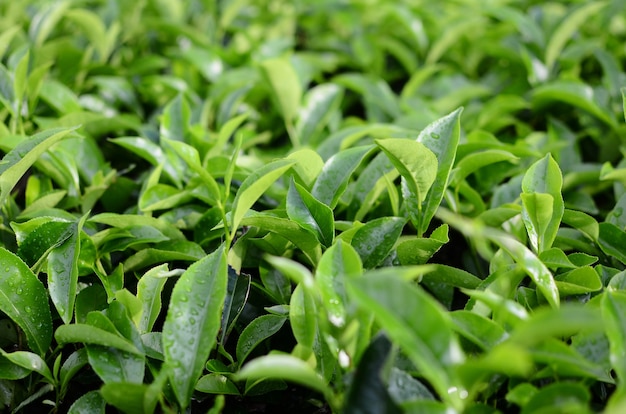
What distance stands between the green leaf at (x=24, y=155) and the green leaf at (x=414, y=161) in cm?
53

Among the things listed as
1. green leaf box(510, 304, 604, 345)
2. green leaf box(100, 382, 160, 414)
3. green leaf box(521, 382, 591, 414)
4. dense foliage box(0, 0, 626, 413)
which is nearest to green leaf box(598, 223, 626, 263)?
dense foliage box(0, 0, 626, 413)

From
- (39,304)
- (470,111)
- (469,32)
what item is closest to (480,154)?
(470,111)

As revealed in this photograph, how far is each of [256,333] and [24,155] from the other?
50 centimetres

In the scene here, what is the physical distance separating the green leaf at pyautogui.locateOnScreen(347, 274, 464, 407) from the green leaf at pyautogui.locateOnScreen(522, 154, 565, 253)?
397 millimetres

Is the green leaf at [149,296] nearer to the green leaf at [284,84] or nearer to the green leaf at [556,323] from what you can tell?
the green leaf at [556,323]

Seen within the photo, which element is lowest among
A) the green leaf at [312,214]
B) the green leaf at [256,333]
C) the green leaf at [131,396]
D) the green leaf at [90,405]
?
the green leaf at [90,405]

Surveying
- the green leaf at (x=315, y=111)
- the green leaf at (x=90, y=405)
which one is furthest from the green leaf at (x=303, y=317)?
the green leaf at (x=315, y=111)

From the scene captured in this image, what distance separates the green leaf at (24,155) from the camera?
3.53 ft

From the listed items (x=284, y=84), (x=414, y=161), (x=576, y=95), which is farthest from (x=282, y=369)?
(x=576, y=95)

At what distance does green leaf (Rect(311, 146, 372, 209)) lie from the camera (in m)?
1.14

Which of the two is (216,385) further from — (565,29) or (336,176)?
(565,29)

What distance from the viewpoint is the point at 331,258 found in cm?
92

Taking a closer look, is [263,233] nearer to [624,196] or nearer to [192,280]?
[192,280]

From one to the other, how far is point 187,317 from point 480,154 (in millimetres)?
616
